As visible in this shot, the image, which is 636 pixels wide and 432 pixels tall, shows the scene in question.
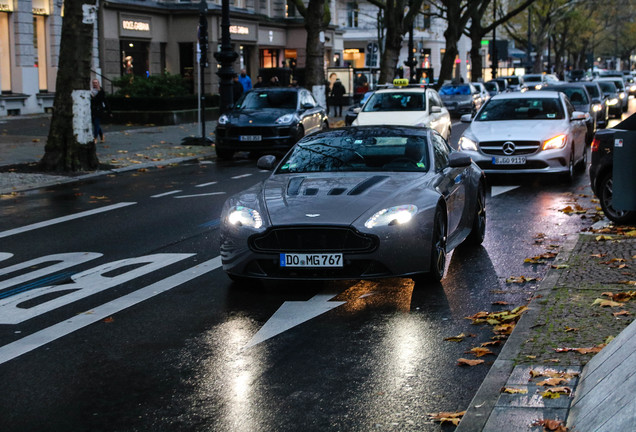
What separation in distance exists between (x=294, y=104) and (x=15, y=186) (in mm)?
9439

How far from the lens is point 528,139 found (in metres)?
17.1

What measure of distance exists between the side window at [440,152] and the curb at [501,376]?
2.07 metres

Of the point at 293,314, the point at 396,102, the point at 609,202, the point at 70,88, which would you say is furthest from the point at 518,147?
the point at 293,314

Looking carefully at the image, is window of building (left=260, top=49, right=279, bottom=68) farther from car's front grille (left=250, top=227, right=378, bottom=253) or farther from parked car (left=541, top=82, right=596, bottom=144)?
car's front grille (left=250, top=227, right=378, bottom=253)

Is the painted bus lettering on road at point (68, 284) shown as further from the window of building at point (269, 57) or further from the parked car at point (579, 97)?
the window of building at point (269, 57)

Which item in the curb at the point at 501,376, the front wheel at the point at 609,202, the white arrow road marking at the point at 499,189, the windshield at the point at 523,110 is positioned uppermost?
the windshield at the point at 523,110

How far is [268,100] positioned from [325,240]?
1767 centimetres

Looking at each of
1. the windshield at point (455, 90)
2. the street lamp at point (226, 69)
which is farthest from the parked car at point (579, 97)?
Answer: the windshield at point (455, 90)

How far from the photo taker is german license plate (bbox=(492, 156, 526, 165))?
17.0m

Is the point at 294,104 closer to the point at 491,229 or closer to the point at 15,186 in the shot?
the point at 15,186

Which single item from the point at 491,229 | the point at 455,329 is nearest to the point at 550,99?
the point at 491,229

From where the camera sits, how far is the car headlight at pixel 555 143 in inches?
675

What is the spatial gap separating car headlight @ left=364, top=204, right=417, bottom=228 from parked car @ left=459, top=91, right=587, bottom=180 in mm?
8738

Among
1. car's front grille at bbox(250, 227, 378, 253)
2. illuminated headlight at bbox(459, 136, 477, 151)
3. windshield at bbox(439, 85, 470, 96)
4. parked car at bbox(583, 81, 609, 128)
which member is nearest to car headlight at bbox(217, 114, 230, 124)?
illuminated headlight at bbox(459, 136, 477, 151)
